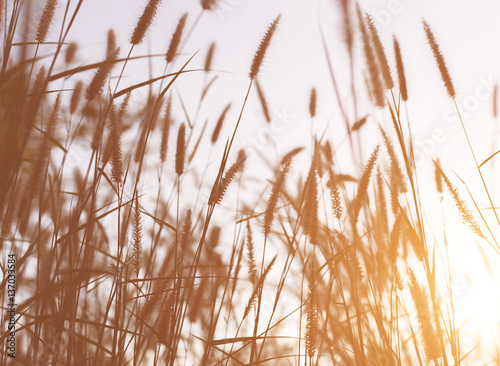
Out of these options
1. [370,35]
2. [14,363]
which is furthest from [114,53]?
[14,363]

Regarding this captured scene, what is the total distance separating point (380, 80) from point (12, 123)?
2.57 ft

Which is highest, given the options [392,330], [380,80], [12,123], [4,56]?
[380,80]

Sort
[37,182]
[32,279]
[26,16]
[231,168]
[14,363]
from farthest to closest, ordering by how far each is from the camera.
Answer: [32,279] < [14,363] < [231,168] < [37,182] < [26,16]

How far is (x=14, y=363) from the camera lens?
1.12 meters

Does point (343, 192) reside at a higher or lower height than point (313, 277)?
higher

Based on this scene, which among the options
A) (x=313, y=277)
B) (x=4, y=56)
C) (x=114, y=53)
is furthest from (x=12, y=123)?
(x=313, y=277)

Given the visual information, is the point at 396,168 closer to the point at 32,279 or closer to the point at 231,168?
the point at 231,168

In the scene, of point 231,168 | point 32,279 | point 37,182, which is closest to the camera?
point 37,182

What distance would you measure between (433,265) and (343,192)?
32cm

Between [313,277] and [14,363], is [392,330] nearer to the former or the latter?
[313,277]

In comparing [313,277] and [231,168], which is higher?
[231,168]

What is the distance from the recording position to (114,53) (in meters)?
1.04

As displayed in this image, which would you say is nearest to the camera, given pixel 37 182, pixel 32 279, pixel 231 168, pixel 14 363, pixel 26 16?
pixel 26 16

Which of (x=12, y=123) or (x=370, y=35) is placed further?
(x=370, y=35)
